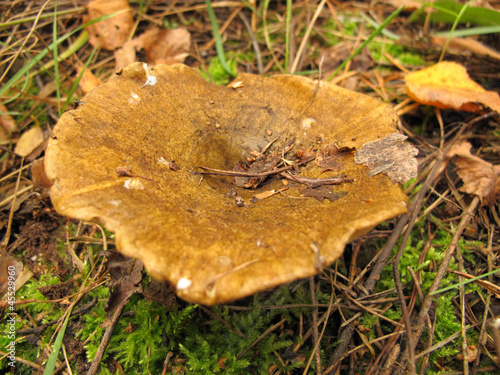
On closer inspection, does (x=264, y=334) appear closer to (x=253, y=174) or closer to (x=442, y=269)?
(x=253, y=174)

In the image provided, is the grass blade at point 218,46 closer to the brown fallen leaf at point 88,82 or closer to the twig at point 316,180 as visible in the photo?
the brown fallen leaf at point 88,82

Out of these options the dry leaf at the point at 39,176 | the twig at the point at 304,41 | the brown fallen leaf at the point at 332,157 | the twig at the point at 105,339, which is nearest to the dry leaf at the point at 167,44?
the twig at the point at 304,41

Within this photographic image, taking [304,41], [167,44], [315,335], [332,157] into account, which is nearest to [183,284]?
[315,335]

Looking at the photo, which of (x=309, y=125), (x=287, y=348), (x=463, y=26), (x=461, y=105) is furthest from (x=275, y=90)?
(x=463, y=26)

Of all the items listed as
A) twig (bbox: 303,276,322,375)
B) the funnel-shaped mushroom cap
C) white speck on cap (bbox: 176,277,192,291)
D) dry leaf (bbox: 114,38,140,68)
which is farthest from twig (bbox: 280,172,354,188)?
dry leaf (bbox: 114,38,140,68)

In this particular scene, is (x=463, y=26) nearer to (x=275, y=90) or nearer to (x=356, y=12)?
(x=356, y=12)
